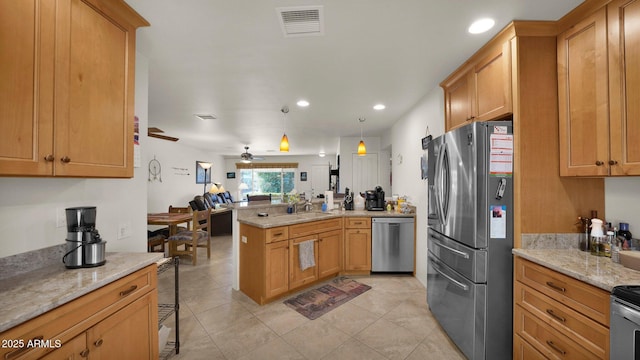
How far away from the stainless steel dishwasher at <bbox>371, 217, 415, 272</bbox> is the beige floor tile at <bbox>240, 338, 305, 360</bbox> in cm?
187

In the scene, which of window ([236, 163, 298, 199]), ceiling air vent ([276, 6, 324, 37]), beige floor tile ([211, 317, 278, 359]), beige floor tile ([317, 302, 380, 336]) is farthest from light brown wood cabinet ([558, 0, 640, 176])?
window ([236, 163, 298, 199])

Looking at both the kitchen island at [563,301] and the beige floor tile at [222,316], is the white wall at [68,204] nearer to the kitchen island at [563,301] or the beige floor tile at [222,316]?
the beige floor tile at [222,316]

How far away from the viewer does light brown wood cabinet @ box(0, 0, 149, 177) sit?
1045 millimetres

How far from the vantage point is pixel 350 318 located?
8.06 feet

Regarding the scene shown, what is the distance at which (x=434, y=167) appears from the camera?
7.68ft

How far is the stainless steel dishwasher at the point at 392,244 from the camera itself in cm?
348

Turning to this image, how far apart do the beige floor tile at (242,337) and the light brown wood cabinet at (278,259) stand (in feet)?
1.23

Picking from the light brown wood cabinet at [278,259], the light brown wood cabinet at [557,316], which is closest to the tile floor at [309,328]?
the light brown wood cabinet at [278,259]

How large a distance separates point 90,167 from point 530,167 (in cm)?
281

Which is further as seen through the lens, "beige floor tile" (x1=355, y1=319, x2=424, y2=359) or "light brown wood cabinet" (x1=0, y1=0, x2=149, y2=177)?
"beige floor tile" (x1=355, y1=319, x2=424, y2=359)

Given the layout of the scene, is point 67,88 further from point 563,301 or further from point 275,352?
point 563,301

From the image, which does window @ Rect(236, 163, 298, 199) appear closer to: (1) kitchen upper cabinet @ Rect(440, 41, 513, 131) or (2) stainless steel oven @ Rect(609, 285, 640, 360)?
(1) kitchen upper cabinet @ Rect(440, 41, 513, 131)

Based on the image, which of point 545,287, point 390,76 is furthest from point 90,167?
point 545,287

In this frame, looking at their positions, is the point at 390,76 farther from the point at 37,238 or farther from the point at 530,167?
the point at 37,238
